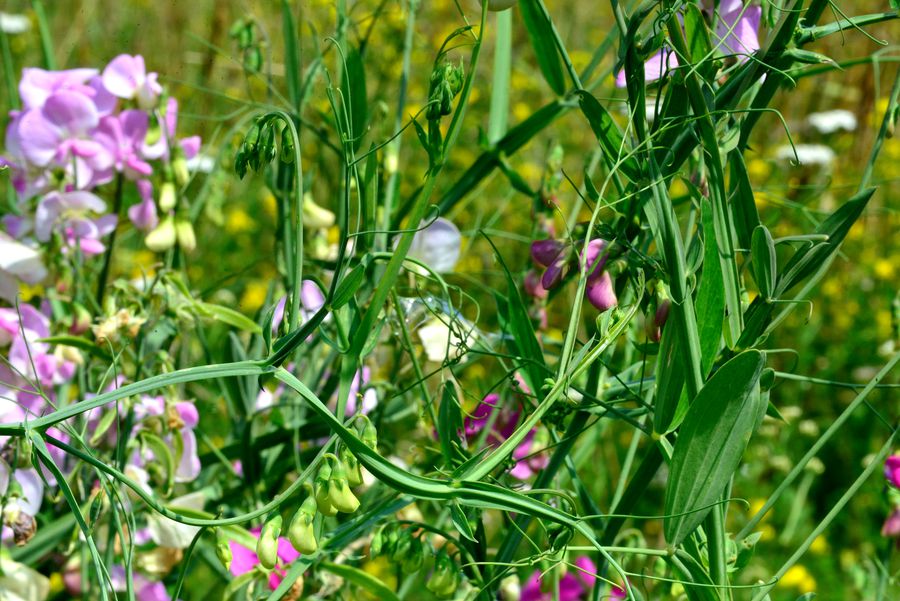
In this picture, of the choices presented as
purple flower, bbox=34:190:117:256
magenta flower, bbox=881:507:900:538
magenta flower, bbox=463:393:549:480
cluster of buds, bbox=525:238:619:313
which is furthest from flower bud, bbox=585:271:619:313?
purple flower, bbox=34:190:117:256

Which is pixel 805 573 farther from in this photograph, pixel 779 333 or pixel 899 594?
pixel 779 333

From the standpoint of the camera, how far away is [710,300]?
588 mm

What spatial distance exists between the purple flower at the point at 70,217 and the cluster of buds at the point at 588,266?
464 millimetres

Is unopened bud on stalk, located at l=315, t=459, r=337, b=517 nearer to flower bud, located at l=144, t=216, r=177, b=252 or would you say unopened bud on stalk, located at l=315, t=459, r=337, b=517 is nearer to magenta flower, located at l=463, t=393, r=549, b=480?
magenta flower, located at l=463, t=393, r=549, b=480

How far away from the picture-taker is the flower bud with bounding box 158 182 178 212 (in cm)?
94

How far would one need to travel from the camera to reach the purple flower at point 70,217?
0.92 meters

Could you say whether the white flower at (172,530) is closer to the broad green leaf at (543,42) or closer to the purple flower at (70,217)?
the purple flower at (70,217)

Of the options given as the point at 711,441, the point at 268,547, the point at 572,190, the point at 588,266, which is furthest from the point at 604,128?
the point at 572,190

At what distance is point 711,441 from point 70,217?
25.3 inches

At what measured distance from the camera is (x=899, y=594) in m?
1.68

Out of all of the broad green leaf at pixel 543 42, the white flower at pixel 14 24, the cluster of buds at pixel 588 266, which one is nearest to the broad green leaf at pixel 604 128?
the cluster of buds at pixel 588 266

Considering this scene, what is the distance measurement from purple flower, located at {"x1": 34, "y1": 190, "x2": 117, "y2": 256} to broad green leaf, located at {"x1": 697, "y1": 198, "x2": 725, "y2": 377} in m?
0.57

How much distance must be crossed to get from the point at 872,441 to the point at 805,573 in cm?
49

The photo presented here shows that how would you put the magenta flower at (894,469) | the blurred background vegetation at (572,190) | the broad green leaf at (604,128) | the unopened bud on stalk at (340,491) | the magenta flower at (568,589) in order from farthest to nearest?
the blurred background vegetation at (572,190)
the magenta flower at (568,589)
the magenta flower at (894,469)
the broad green leaf at (604,128)
the unopened bud on stalk at (340,491)
